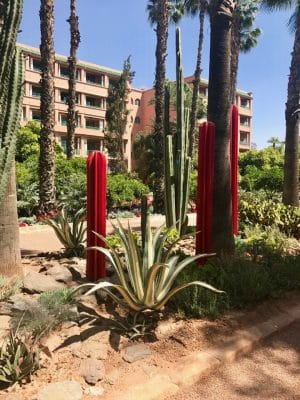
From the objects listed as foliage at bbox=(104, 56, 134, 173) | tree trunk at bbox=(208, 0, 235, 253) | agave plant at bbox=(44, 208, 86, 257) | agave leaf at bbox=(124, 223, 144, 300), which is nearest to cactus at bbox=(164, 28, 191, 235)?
tree trunk at bbox=(208, 0, 235, 253)

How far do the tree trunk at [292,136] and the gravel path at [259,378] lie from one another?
21.2 feet

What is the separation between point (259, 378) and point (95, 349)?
4.32ft

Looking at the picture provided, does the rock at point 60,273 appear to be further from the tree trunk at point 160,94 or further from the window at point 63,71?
the window at point 63,71

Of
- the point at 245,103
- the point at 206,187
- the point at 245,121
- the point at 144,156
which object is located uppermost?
the point at 245,103

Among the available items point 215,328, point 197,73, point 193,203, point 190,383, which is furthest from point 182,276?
point 197,73

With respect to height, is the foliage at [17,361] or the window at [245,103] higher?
the window at [245,103]

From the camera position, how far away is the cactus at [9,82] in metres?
3.18

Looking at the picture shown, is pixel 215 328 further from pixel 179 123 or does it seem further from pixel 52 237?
pixel 52 237

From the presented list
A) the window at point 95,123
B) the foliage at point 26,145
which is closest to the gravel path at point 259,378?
the foliage at point 26,145

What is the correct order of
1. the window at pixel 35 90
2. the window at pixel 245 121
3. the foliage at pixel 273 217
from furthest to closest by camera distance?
the window at pixel 245 121 → the window at pixel 35 90 → the foliage at pixel 273 217

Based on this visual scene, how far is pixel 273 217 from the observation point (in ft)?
25.6

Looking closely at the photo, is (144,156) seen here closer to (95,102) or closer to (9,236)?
(95,102)

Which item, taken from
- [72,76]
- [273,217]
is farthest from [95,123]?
[273,217]

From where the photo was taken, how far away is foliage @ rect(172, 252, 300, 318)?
3.62 m
